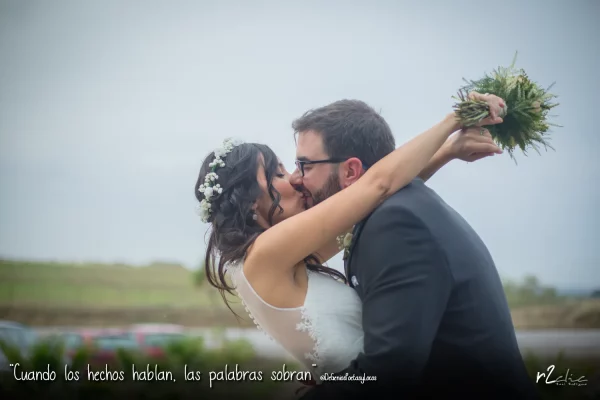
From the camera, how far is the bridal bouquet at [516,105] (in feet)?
7.64

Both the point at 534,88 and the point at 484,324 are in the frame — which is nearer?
the point at 484,324

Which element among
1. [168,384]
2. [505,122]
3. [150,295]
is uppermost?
[505,122]

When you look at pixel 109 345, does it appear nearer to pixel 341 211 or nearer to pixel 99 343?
pixel 99 343

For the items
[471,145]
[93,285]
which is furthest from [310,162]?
[93,285]

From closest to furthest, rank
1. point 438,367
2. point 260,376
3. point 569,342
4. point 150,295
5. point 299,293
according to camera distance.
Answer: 1. point 438,367
2. point 299,293
3. point 260,376
4. point 569,342
5. point 150,295

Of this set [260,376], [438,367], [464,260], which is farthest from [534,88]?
[260,376]

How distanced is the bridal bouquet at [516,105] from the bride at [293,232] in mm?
97

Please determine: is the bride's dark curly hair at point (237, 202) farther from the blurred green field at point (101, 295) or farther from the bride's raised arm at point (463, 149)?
the blurred green field at point (101, 295)

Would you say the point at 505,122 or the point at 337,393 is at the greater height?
the point at 505,122

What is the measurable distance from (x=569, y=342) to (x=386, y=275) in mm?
1399

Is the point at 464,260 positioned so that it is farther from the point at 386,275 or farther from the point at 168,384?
the point at 168,384

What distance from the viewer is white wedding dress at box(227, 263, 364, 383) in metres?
2.24

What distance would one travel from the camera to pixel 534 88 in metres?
2.35

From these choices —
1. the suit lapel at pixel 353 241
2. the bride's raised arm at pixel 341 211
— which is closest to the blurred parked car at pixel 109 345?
the bride's raised arm at pixel 341 211
